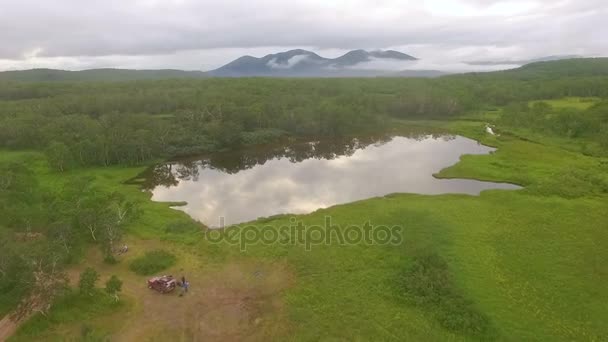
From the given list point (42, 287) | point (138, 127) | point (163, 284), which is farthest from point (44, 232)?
point (138, 127)

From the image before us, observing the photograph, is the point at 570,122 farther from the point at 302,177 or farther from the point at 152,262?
the point at 152,262

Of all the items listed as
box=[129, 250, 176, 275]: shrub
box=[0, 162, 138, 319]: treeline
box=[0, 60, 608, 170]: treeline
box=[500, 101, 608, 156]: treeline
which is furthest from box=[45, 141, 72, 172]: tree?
box=[500, 101, 608, 156]: treeline

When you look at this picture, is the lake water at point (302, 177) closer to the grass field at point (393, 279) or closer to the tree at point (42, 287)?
the grass field at point (393, 279)

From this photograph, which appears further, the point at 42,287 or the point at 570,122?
the point at 570,122

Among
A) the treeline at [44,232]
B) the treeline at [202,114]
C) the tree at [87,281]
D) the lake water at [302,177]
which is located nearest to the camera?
the treeline at [44,232]

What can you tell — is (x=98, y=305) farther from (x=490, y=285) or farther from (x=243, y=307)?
(x=490, y=285)

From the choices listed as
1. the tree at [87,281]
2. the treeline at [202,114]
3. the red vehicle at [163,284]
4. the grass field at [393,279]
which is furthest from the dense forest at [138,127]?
the red vehicle at [163,284]

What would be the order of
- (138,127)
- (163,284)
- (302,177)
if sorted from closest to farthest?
(163,284)
(302,177)
(138,127)
